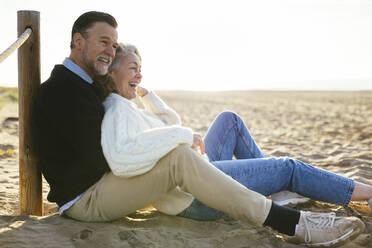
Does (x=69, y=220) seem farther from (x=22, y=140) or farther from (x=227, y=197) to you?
(x=227, y=197)

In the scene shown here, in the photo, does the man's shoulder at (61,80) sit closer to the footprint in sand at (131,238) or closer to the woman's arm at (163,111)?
the woman's arm at (163,111)

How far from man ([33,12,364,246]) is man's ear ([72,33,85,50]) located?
0.28 m

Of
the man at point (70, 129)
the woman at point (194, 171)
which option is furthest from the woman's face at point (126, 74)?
the man at point (70, 129)

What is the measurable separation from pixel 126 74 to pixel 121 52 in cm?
19

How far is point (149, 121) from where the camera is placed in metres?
2.73

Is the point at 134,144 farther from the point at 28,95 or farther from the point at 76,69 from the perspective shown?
the point at 28,95

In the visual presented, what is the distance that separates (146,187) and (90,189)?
41 cm

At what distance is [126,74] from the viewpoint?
9.50 feet

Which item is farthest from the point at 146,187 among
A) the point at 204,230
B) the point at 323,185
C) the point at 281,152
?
the point at 281,152

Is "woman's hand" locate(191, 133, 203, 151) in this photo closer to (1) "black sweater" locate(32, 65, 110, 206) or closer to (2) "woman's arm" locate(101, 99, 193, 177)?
A: (2) "woman's arm" locate(101, 99, 193, 177)

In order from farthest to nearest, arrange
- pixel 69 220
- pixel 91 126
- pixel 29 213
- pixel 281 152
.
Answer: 1. pixel 281 152
2. pixel 29 213
3. pixel 69 220
4. pixel 91 126

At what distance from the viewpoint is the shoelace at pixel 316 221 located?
99.8 inches

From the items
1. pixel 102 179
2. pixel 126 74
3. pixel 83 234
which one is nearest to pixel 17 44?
pixel 126 74

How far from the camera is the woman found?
7.61 ft
